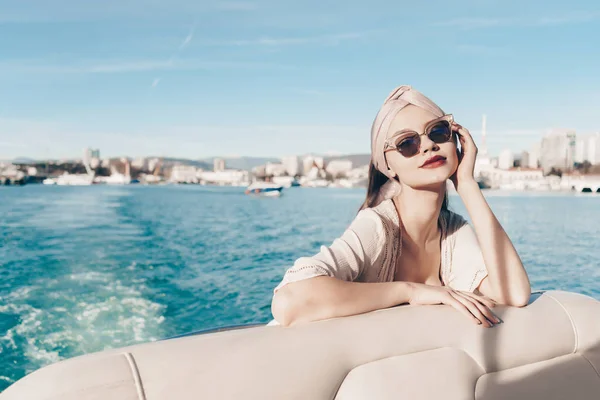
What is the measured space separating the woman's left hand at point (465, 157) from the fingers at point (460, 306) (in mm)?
321

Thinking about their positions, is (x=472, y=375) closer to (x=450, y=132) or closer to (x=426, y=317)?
(x=426, y=317)

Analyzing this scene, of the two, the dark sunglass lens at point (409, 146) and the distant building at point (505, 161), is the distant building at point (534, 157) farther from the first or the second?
the dark sunglass lens at point (409, 146)

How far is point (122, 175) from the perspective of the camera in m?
61.6

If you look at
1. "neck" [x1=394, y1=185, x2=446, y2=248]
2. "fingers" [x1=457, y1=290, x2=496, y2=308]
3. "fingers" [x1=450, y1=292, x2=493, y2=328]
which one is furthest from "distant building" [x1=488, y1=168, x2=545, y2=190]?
"fingers" [x1=450, y1=292, x2=493, y2=328]

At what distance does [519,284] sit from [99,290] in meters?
4.93

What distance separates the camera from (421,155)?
1.27 m

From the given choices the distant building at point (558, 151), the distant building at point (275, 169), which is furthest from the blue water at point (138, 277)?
the distant building at point (275, 169)

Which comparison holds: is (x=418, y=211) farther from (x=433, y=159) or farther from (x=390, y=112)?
(x=390, y=112)

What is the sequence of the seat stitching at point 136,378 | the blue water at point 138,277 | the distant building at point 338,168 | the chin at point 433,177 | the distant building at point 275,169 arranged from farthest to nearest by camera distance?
1. the distant building at point 275,169
2. the distant building at point 338,168
3. the blue water at point 138,277
4. the chin at point 433,177
5. the seat stitching at point 136,378

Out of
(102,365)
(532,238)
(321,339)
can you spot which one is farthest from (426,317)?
(532,238)

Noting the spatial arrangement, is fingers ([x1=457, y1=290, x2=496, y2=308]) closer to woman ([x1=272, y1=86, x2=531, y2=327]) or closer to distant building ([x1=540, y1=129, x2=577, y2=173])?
woman ([x1=272, y1=86, x2=531, y2=327])

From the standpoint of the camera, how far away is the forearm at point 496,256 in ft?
4.19

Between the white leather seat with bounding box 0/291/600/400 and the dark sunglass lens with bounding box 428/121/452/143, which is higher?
the dark sunglass lens with bounding box 428/121/452/143

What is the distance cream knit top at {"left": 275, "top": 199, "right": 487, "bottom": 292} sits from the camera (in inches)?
46.1
